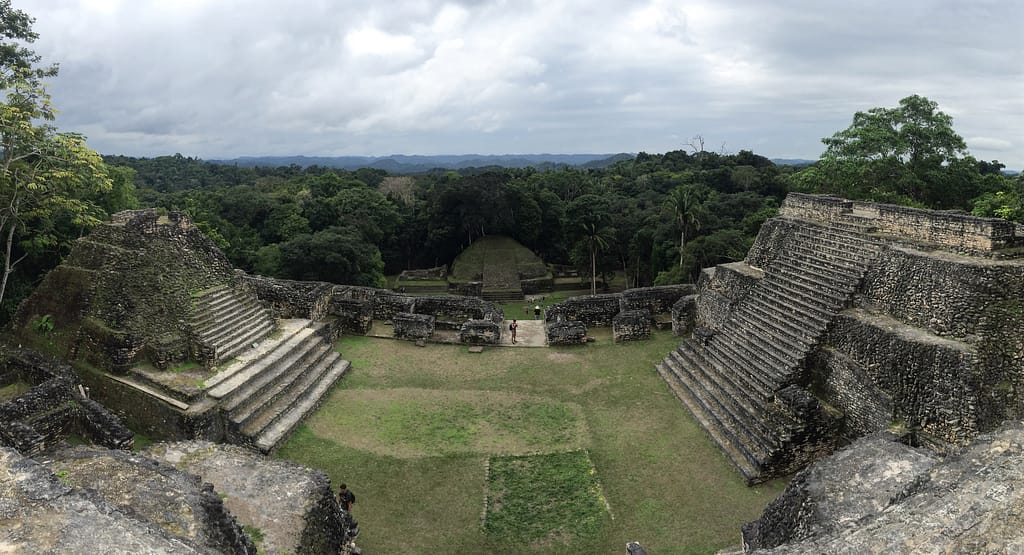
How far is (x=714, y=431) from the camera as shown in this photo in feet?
36.0

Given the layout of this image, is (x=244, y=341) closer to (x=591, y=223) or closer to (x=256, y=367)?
(x=256, y=367)

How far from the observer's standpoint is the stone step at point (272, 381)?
420 inches

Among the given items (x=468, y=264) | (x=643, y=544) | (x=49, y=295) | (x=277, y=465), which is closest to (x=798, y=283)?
(x=643, y=544)

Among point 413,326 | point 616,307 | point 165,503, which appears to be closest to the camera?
point 165,503

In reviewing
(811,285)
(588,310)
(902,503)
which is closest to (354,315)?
(588,310)

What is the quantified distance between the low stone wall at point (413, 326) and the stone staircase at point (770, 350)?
21.6 feet

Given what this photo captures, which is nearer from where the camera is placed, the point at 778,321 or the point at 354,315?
the point at 778,321

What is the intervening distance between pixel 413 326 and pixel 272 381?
16.7 feet

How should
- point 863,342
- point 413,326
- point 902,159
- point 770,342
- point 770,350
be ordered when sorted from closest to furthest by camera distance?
point 863,342
point 770,350
point 770,342
point 413,326
point 902,159

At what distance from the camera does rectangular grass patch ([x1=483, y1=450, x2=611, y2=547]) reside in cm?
841

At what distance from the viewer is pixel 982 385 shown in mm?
8391

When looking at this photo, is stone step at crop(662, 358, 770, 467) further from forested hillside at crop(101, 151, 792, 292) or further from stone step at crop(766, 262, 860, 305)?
forested hillside at crop(101, 151, 792, 292)

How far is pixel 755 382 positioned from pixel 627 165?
235ft

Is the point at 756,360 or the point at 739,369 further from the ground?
the point at 756,360
